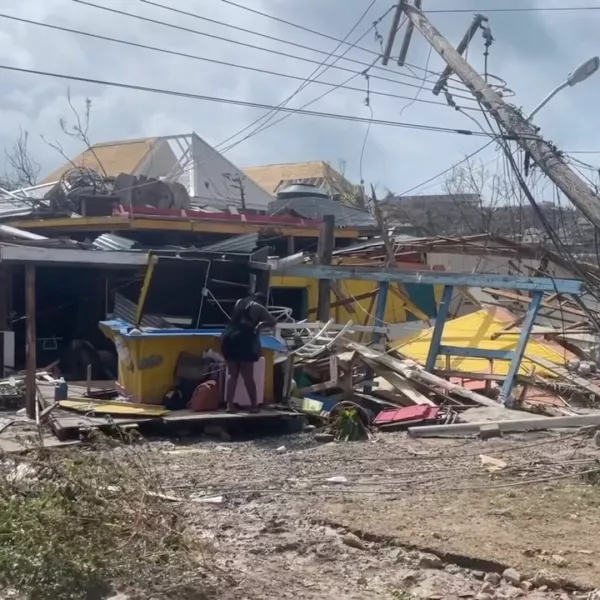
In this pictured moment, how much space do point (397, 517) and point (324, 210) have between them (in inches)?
622

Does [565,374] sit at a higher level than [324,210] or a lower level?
lower

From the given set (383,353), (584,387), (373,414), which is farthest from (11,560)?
(584,387)

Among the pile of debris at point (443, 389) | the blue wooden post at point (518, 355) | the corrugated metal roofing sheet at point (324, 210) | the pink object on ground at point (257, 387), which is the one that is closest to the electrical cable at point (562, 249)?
the pile of debris at point (443, 389)

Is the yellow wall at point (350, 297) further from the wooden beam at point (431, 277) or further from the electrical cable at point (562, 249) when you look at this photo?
the electrical cable at point (562, 249)

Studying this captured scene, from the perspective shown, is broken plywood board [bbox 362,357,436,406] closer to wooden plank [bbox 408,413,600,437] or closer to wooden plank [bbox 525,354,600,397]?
wooden plank [bbox 408,413,600,437]

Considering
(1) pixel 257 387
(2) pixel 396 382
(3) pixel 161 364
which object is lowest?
(2) pixel 396 382

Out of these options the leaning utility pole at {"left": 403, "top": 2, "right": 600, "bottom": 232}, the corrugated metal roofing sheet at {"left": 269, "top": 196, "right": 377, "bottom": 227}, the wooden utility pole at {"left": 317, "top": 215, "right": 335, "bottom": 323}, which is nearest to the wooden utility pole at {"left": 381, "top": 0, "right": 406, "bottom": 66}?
the leaning utility pole at {"left": 403, "top": 2, "right": 600, "bottom": 232}

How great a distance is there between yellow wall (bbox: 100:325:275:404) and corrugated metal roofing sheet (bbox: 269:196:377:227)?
30.0 feet

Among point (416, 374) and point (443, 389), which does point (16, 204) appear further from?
point (443, 389)

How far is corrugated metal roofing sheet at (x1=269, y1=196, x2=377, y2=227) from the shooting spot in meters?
22.1

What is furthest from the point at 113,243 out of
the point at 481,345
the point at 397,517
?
the point at 397,517

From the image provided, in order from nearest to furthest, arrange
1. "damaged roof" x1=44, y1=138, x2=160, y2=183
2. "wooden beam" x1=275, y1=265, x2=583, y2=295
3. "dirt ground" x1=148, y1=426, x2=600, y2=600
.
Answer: "dirt ground" x1=148, y1=426, x2=600, y2=600, "wooden beam" x1=275, y1=265, x2=583, y2=295, "damaged roof" x1=44, y1=138, x2=160, y2=183

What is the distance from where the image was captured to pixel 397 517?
7406 millimetres

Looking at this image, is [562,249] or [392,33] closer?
[562,249]
